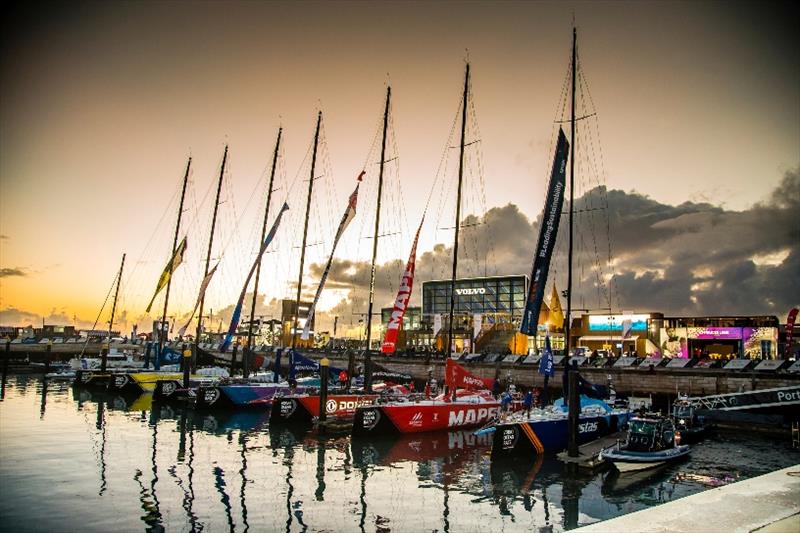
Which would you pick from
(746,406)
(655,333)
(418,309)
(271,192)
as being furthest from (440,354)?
(418,309)

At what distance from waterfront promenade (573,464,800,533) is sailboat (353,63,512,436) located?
54.8ft

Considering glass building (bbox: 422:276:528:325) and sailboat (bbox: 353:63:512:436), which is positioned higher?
glass building (bbox: 422:276:528:325)

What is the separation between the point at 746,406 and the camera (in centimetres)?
2534

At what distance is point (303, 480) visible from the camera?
667 inches

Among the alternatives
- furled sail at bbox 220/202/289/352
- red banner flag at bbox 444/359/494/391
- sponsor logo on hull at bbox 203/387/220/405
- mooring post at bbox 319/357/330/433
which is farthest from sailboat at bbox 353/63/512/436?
furled sail at bbox 220/202/289/352

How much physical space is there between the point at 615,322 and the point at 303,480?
68690 mm

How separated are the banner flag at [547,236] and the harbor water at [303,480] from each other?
655 cm

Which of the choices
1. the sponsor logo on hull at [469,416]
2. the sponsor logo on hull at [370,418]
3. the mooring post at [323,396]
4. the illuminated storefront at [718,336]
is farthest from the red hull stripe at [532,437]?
the illuminated storefront at [718,336]

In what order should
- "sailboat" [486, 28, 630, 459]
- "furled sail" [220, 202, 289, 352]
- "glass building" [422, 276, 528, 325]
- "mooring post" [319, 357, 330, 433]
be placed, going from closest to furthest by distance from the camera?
1. "sailboat" [486, 28, 630, 459]
2. "mooring post" [319, 357, 330, 433]
3. "furled sail" [220, 202, 289, 352]
4. "glass building" [422, 276, 528, 325]

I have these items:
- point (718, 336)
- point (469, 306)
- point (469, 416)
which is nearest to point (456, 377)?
point (469, 416)

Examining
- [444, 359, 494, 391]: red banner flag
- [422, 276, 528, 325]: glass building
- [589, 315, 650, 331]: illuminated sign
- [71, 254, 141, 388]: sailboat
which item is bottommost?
[71, 254, 141, 388]: sailboat

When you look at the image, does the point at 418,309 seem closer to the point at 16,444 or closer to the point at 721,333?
the point at 721,333

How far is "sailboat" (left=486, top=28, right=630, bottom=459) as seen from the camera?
2052 cm

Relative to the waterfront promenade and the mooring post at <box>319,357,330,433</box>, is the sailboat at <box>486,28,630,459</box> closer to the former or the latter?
the mooring post at <box>319,357,330,433</box>
